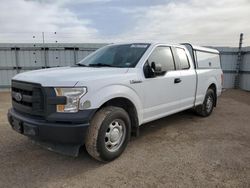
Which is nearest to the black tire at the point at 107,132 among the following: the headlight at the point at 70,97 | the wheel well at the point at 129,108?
the wheel well at the point at 129,108

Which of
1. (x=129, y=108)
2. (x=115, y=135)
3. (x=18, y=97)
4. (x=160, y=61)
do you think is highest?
(x=160, y=61)

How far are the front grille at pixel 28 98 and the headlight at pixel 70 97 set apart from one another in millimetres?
269

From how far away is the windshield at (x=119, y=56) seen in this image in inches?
167

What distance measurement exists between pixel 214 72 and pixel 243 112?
5.94 ft

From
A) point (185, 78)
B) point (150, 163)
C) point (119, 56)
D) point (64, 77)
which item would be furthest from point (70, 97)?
point (185, 78)

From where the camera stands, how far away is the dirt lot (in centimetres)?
309

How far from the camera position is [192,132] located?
204 inches

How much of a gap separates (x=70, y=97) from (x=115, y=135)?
103 centimetres

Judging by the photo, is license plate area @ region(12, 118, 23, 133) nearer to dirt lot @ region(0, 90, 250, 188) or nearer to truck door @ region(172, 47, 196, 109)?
dirt lot @ region(0, 90, 250, 188)

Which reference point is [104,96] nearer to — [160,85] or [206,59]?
[160,85]

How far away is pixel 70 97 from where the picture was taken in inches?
121

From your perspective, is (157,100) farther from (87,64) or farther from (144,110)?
(87,64)

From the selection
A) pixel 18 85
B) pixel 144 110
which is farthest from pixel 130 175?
pixel 18 85

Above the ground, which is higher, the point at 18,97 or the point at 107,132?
the point at 18,97
